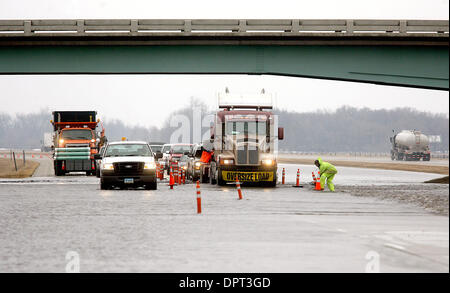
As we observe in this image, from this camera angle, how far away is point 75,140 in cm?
4388

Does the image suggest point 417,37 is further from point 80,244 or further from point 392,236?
point 80,244

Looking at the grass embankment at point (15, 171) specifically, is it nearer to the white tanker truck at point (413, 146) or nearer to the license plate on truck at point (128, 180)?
the license plate on truck at point (128, 180)

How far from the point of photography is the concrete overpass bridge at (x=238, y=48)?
113 feet

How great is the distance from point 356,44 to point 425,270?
26.5 metres

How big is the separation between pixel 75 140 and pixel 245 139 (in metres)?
15.5

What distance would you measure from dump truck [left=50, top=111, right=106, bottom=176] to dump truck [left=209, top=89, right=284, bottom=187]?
13.4m

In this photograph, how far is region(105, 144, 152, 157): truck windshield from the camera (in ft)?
95.7

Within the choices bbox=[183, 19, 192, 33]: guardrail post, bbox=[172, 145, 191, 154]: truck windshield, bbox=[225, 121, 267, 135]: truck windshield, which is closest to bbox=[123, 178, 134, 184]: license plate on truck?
bbox=[225, 121, 267, 135]: truck windshield

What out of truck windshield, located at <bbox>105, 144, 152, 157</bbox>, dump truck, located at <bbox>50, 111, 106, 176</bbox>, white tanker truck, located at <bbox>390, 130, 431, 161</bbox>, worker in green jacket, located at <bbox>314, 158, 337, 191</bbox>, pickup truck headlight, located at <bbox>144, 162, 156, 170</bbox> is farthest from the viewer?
white tanker truck, located at <bbox>390, 130, 431, 161</bbox>

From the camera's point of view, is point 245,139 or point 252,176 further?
point 245,139

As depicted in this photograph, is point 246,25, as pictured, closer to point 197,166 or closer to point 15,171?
point 197,166

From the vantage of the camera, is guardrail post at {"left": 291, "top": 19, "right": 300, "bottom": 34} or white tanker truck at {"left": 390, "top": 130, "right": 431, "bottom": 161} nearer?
guardrail post at {"left": 291, "top": 19, "right": 300, "bottom": 34}

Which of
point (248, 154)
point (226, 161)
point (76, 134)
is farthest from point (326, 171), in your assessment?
point (76, 134)

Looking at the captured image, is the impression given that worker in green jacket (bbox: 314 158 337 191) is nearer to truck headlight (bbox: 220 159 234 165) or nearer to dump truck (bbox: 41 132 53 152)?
truck headlight (bbox: 220 159 234 165)
